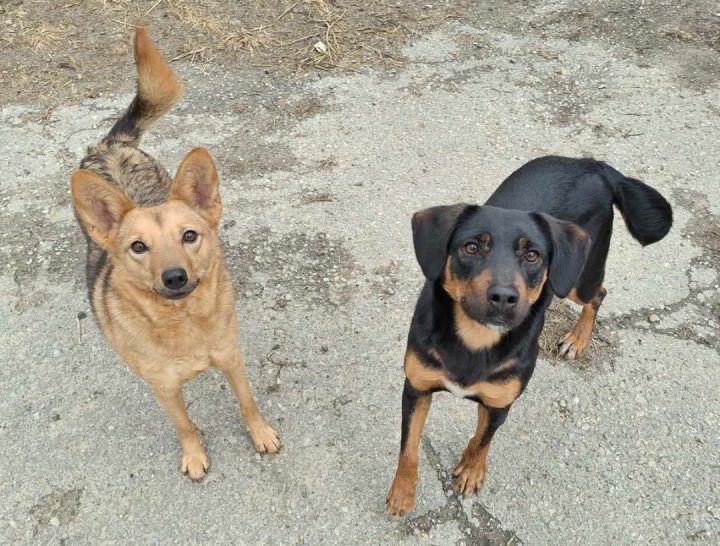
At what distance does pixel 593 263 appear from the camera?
3338mm

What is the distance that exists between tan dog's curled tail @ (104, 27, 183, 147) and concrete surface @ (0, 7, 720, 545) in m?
1.04

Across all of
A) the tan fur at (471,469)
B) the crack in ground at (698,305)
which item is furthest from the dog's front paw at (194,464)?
the crack in ground at (698,305)

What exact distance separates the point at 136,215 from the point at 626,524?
9.73 ft

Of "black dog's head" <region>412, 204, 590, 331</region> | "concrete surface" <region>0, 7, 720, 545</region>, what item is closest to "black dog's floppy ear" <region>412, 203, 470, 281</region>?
"black dog's head" <region>412, 204, 590, 331</region>

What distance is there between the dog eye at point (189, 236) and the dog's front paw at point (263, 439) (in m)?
1.22

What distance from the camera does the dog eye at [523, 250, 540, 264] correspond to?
2.49 m

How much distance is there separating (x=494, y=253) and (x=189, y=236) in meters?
1.40

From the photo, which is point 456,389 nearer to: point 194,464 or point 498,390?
point 498,390

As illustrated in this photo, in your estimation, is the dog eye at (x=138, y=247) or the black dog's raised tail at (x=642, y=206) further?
the black dog's raised tail at (x=642, y=206)

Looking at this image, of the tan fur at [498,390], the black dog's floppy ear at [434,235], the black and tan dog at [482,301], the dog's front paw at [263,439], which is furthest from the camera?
the dog's front paw at [263,439]

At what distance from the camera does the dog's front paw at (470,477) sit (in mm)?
3117

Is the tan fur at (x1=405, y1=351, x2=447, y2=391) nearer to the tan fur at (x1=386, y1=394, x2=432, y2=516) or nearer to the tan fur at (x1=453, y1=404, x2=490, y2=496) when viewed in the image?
the tan fur at (x1=386, y1=394, x2=432, y2=516)

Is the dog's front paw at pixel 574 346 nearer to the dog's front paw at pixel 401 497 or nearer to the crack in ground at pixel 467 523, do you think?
the crack in ground at pixel 467 523

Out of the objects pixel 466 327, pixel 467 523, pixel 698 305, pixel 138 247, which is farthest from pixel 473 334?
pixel 698 305
